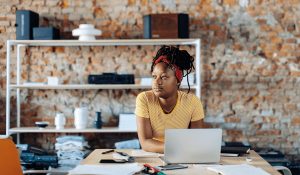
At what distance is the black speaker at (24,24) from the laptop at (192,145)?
2673 millimetres

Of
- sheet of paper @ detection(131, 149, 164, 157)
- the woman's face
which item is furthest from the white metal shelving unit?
sheet of paper @ detection(131, 149, 164, 157)

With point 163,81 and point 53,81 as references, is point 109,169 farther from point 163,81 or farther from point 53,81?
point 53,81

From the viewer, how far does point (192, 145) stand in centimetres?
243

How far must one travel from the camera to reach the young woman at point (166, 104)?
3.02m

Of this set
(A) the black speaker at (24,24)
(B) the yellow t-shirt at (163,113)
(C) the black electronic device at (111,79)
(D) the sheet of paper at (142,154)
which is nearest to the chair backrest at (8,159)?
(D) the sheet of paper at (142,154)

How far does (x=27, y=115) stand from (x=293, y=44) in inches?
118

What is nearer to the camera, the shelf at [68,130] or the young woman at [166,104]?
the young woman at [166,104]

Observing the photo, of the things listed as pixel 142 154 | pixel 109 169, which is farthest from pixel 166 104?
pixel 109 169

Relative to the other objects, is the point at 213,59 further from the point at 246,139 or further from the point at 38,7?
the point at 38,7

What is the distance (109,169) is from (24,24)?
109 inches

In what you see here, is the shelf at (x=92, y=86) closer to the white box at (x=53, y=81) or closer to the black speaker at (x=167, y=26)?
the white box at (x=53, y=81)

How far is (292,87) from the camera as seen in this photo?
482 centimetres

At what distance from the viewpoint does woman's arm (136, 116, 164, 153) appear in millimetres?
2832

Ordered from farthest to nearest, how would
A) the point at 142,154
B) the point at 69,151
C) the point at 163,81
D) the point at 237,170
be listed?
the point at 69,151 → the point at 163,81 → the point at 142,154 → the point at 237,170
